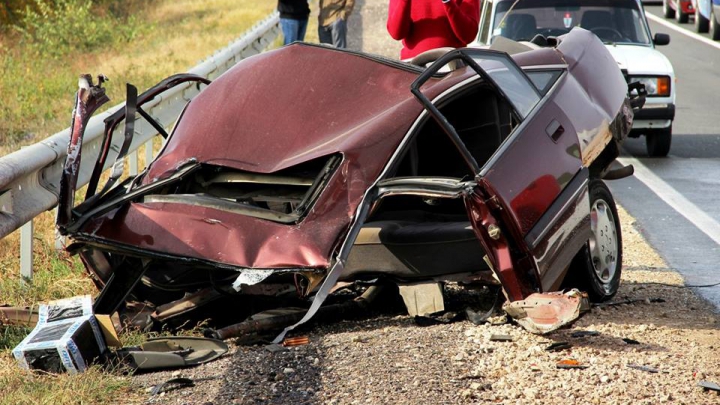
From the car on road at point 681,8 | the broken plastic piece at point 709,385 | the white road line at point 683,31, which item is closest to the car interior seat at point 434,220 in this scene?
the broken plastic piece at point 709,385

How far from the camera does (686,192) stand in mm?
10922

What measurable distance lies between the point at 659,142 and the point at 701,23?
A: 15.6 m

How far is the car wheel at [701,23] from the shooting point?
27.1 m

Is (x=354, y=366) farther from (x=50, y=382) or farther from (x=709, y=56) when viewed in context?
(x=709, y=56)

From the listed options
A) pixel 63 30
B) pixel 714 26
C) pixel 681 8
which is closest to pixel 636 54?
pixel 714 26

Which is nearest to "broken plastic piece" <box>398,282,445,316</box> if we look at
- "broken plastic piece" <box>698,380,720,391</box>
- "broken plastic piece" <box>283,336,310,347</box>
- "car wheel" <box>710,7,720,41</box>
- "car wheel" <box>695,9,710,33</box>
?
"broken plastic piece" <box>283,336,310,347</box>

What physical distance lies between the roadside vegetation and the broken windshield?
5365 millimetres

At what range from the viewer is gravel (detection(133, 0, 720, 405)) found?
5055 millimetres

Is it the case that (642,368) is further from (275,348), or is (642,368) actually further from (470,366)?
(275,348)

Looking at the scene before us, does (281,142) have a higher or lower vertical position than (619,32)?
higher

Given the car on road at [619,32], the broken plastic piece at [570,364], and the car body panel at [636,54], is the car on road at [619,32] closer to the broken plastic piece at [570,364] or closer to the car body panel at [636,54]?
the car body panel at [636,54]

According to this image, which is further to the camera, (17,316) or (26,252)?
(26,252)

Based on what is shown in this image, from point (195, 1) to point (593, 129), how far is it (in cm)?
3501

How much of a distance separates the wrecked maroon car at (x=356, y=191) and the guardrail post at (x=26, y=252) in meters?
0.79
